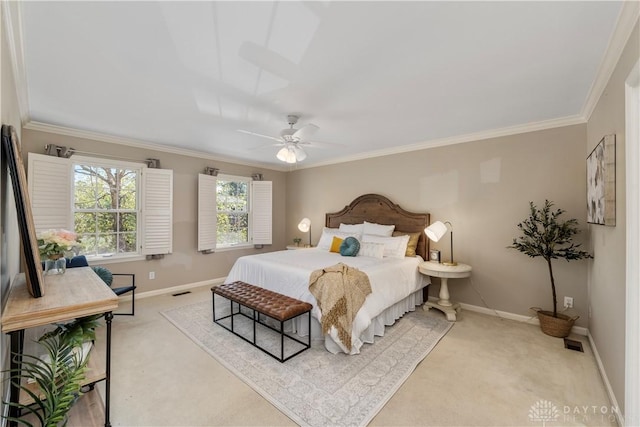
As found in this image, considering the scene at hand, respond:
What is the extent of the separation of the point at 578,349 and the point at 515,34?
2.91 meters

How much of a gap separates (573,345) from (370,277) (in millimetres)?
2092

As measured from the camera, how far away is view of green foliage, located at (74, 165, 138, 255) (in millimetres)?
3699

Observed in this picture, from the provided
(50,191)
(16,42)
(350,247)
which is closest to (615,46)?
(350,247)

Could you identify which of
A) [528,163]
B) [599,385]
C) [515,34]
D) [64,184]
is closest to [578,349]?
[599,385]

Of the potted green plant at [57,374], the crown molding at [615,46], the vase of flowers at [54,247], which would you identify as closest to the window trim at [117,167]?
the vase of flowers at [54,247]

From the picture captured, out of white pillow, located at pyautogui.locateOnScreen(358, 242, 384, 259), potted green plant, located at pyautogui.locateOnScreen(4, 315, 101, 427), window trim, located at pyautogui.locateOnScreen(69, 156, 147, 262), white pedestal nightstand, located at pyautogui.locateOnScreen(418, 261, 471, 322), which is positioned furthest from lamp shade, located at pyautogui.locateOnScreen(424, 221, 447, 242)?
window trim, located at pyautogui.locateOnScreen(69, 156, 147, 262)

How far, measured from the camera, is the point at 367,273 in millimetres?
2902

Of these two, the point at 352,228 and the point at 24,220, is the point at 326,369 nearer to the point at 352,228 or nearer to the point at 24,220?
the point at 24,220

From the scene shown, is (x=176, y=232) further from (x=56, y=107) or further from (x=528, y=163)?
(x=528, y=163)

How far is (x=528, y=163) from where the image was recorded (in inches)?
129

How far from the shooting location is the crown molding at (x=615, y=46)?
146cm

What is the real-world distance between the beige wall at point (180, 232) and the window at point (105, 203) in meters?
0.18

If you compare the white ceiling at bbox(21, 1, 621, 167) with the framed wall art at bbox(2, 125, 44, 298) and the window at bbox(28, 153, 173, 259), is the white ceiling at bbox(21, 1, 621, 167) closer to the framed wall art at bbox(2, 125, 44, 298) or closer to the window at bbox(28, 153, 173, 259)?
the window at bbox(28, 153, 173, 259)

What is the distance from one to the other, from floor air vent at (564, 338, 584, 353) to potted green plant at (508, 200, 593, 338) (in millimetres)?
80
